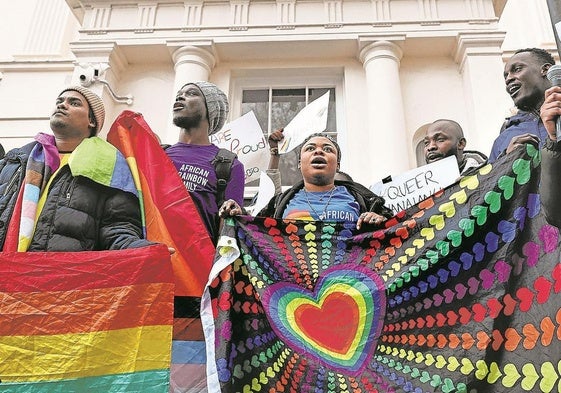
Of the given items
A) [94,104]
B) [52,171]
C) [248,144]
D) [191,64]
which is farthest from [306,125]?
[191,64]

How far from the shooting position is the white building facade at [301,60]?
7.78 m

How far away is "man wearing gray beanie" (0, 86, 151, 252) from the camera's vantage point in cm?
260

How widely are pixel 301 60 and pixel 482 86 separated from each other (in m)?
2.55

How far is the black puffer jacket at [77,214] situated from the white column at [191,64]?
5.29 metres

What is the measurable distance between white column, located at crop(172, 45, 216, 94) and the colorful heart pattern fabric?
562 centimetres

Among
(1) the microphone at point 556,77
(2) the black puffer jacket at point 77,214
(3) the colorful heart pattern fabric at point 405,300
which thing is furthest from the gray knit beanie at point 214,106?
(1) the microphone at point 556,77

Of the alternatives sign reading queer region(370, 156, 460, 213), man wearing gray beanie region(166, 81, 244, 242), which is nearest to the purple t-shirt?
man wearing gray beanie region(166, 81, 244, 242)

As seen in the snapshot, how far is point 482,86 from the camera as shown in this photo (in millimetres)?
7586

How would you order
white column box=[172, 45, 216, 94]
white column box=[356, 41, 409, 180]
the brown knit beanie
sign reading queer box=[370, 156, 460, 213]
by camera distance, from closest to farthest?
the brown knit beanie, sign reading queer box=[370, 156, 460, 213], white column box=[356, 41, 409, 180], white column box=[172, 45, 216, 94]

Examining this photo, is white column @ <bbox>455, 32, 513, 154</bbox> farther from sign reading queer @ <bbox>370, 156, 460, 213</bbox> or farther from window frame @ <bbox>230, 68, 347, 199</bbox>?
sign reading queer @ <bbox>370, 156, 460, 213</bbox>

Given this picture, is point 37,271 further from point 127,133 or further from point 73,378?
point 127,133

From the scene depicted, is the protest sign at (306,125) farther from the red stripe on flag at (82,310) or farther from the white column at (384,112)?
the red stripe on flag at (82,310)

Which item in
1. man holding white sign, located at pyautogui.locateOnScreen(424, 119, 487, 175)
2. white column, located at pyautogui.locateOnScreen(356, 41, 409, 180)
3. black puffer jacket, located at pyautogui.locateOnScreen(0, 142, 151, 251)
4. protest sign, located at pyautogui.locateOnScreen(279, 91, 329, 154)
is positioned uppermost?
white column, located at pyautogui.locateOnScreen(356, 41, 409, 180)

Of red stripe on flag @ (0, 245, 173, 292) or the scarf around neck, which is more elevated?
the scarf around neck
